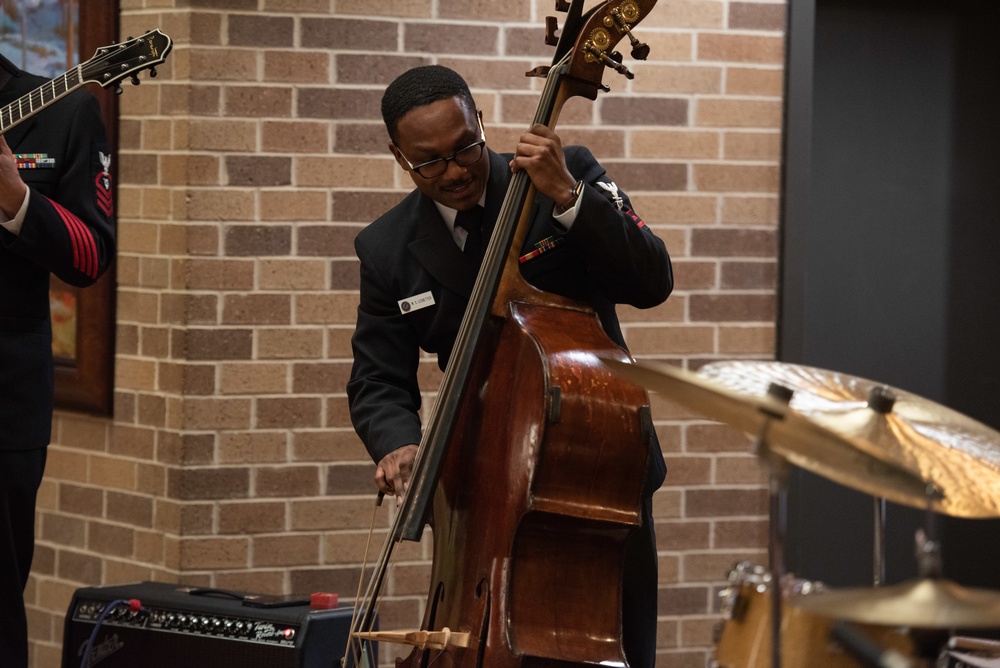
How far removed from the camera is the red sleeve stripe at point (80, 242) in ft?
7.67

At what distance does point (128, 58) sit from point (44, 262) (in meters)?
0.43

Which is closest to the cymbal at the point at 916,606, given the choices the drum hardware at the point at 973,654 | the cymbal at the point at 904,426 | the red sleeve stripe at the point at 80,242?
the cymbal at the point at 904,426

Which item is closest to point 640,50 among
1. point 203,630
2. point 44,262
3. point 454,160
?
point 454,160

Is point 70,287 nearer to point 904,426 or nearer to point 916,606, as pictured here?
point 904,426

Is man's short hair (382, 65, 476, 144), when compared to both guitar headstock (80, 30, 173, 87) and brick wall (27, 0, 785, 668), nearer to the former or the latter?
guitar headstock (80, 30, 173, 87)

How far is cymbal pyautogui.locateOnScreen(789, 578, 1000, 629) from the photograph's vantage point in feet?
4.24

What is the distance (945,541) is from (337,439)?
1.77m

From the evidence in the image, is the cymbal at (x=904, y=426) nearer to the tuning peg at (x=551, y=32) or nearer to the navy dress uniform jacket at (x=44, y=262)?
the tuning peg at (x=551, y=32)

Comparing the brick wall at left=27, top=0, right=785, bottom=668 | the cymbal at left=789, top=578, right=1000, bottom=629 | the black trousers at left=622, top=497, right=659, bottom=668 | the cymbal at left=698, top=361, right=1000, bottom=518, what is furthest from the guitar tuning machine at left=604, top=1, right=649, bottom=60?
the brick wall at left=27, top=0, right=785, bottom=668

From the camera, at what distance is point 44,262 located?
2316 mm

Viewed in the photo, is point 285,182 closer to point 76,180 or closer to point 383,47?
point 383,47

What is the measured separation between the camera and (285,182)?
10.4 ft

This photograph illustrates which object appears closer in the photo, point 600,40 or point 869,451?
point 869,451

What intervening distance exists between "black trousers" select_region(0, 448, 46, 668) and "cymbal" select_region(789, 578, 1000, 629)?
61.6 inches
